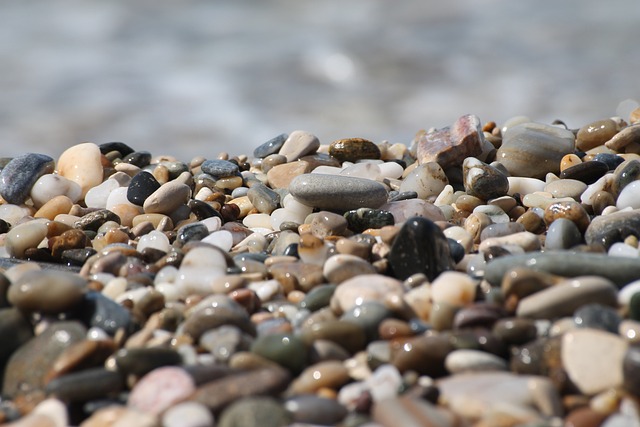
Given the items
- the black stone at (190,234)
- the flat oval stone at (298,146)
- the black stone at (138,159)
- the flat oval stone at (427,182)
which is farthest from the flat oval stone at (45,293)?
the black stone at (138,159)

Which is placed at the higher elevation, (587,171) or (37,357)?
(587,171)

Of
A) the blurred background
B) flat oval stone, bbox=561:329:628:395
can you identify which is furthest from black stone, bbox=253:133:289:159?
the blurred background

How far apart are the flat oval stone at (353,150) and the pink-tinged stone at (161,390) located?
2509mm

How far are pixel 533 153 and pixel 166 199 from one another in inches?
71.2

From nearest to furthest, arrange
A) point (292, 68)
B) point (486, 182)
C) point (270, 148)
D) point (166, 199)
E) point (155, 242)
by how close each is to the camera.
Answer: point (155, 242) → point (486, 182) → point (166, 199) → point (270, 148) → point (292, 68)

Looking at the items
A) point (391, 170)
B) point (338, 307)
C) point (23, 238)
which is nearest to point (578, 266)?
point (338, 307)

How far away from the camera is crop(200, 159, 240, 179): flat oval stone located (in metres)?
4.09

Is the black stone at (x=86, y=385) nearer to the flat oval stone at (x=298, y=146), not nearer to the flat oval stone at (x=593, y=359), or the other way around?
the flat oval stone at (x=593, y=359)

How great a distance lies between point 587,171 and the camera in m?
3.63

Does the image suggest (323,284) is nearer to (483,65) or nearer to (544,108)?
(544,108)

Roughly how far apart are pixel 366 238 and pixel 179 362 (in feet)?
3.34

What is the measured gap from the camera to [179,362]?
201 cm

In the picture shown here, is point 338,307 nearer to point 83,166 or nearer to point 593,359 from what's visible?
point 593,359

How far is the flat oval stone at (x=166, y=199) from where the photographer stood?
359 centimetres
